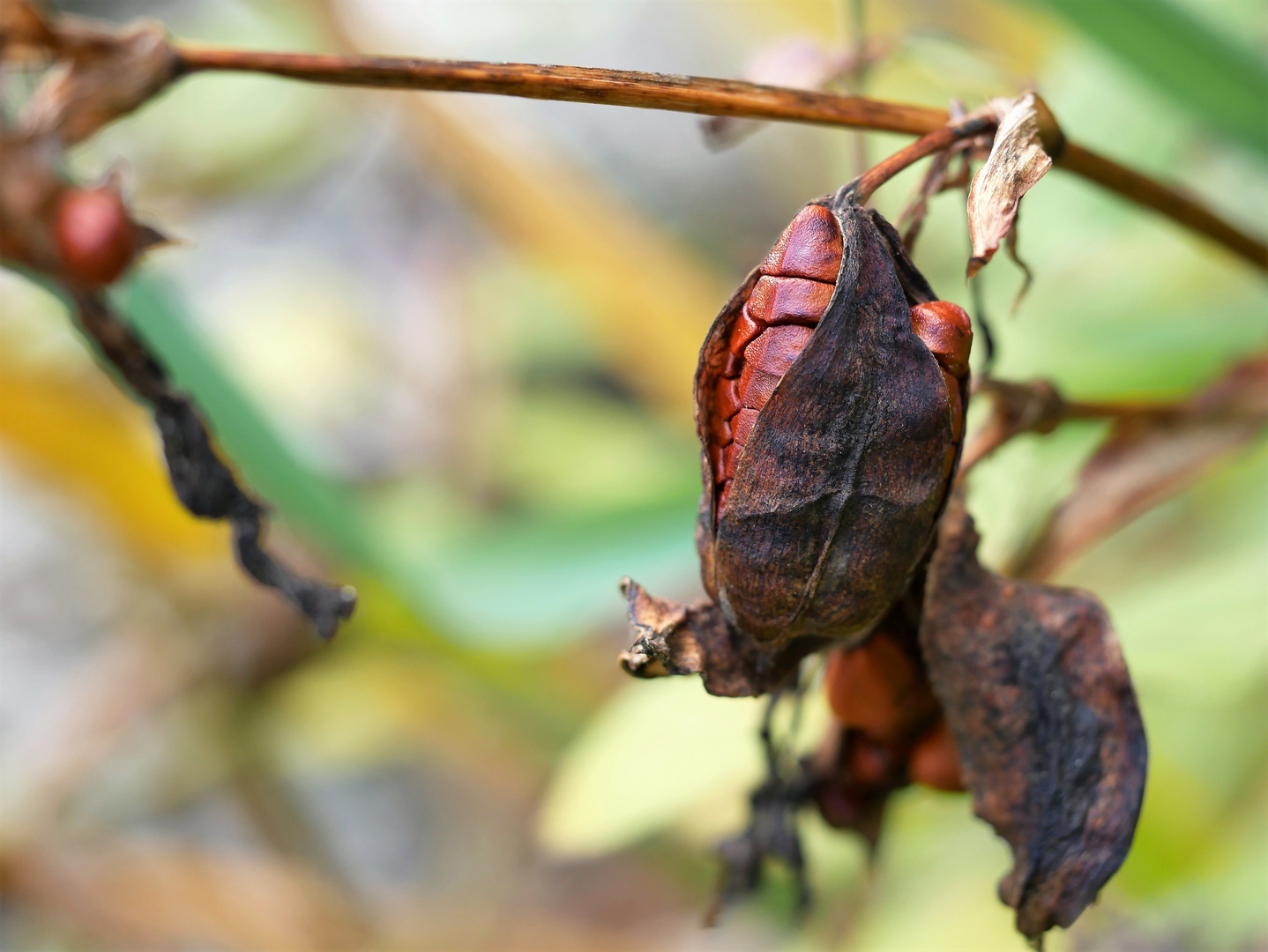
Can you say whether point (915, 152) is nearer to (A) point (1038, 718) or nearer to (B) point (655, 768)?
(A) point (1038, 718)

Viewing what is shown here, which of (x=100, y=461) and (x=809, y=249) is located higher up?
(x=100, y=461)

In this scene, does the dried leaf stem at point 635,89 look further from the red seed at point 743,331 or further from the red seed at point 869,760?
the red seed at point 869,760

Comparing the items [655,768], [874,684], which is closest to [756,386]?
[874,684]

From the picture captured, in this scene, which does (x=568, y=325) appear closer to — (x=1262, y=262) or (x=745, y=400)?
(x=1262, y=262)

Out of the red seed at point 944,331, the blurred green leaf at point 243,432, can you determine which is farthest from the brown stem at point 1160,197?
the blurred green leaf at point 243,432

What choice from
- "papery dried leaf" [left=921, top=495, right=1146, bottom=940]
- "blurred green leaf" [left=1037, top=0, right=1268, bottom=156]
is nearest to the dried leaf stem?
"papery dried leaf" [left=921, top=495, right=1146, bottom=940]

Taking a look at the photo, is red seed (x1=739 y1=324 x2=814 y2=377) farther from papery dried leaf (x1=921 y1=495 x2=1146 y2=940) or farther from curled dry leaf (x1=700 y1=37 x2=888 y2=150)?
curled dry leaf (x1=700 y1=37 x2=888 y2=150)
